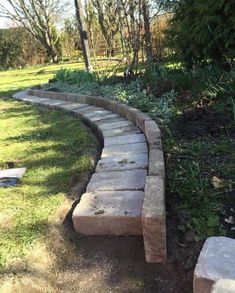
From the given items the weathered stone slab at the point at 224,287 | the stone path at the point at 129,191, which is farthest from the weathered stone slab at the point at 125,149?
the weathered stone slab at the point at 224,287

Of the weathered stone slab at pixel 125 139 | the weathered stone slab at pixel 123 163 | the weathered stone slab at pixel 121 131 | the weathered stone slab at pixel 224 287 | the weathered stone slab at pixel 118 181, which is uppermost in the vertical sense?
the weathered stone slab at pixel 224 287

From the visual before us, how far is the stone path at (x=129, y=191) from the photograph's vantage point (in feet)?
5.94

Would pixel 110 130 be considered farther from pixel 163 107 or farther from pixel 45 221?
pixel 45 221

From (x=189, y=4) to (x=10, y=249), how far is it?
16.7ft

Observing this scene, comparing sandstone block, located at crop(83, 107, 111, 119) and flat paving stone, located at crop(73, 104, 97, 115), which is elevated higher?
sandstone block, located at crop(83, 107, 111, 119)

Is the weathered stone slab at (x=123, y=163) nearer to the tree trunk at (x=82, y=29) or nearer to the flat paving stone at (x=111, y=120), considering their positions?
the flat paving stone at (x=111, y=120)

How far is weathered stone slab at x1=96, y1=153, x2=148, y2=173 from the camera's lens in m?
2.72

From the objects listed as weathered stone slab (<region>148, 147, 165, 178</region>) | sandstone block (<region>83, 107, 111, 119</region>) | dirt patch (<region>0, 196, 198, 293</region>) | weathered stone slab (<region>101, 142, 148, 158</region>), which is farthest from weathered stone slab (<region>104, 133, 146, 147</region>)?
dirt patch (<region>0, 196, 198, 293</region>)

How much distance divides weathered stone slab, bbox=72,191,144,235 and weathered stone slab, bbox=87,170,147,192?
0.50ft

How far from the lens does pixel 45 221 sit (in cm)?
209

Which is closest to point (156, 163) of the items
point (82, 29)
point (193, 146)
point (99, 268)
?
point (193, 146)

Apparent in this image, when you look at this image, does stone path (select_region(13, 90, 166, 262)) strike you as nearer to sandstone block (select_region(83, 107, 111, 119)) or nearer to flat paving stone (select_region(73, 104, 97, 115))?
sandstone block (select_region(83, 107, 111, 119))

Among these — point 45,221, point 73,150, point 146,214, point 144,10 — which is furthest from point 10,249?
point 144,10

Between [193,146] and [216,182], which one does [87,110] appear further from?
[216,182]
